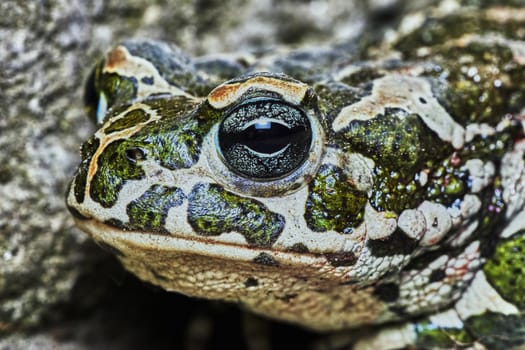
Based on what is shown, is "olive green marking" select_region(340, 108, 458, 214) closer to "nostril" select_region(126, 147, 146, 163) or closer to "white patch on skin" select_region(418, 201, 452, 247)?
"white patch on skin" select_region(418, 201, 452, 247)

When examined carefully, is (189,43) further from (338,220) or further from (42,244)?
(338,220)

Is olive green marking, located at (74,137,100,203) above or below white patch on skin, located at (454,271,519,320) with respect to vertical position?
above

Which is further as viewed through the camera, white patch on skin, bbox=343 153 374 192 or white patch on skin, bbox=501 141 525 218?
white patch on skin, bbox=501 141 525 218

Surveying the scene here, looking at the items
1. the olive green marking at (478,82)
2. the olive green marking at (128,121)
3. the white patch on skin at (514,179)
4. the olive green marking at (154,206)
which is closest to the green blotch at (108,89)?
the olive green marking at (128,121)

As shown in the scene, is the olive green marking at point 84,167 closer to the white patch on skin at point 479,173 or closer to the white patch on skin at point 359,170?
the white patch on skin at point 359,170

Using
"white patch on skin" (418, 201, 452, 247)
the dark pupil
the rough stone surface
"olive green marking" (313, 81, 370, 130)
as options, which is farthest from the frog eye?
the rough stone surface

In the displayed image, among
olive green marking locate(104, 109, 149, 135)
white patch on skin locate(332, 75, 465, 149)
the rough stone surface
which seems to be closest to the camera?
olive green marking locate(104, 109, 149, 135)

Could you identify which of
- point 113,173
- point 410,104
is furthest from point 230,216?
point 410,104
